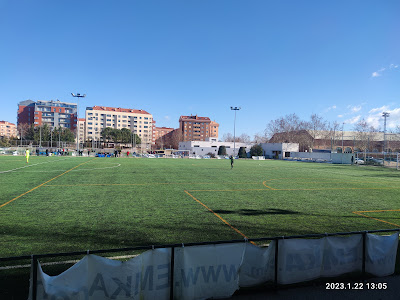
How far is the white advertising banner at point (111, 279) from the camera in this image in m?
3.84

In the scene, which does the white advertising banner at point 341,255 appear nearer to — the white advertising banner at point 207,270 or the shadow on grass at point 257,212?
the white advertising banner at point 207,270

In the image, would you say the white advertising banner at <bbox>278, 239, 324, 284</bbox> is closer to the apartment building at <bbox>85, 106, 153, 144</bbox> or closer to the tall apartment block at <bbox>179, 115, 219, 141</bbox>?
the apartment building at <bbox>85, 106, 153, 144</bbox>

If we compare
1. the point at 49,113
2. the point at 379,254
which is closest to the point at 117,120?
the point at 49,113

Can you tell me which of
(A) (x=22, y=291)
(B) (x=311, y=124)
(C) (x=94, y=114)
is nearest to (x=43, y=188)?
(A) (x=22, y=291)

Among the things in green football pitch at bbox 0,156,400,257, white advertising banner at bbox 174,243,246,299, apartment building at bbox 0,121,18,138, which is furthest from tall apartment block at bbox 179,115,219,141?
white advertising banner at bbox 174,243,246,299

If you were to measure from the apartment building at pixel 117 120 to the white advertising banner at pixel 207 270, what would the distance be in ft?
448

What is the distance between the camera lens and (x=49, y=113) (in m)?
126

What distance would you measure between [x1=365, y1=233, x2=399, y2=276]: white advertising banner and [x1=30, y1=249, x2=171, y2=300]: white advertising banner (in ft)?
13.6

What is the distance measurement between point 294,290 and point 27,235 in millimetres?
7025

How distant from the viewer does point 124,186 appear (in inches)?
667

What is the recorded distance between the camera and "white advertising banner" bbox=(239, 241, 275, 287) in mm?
4832

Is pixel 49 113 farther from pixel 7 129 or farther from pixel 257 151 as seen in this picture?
pixel 257 151

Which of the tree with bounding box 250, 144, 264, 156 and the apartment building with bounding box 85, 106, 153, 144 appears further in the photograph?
the apartment building with bounding box 85, 106, 153, 144

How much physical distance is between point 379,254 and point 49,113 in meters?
144
